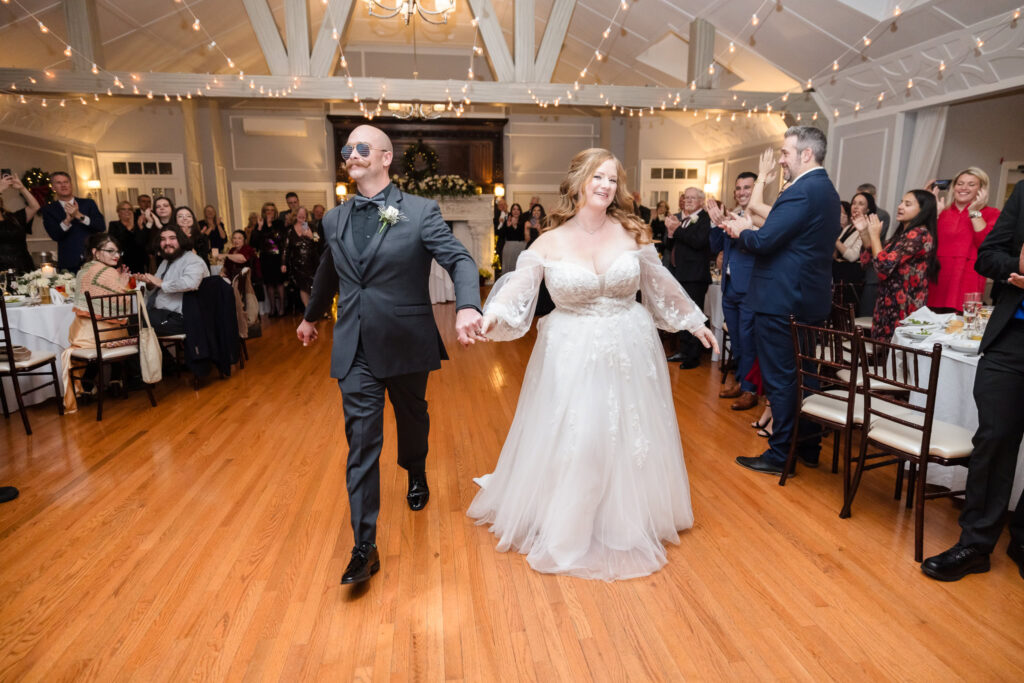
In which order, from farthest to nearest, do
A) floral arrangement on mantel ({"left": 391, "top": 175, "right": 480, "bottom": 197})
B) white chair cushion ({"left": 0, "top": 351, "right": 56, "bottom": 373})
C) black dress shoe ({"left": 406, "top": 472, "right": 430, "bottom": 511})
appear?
floral arrangement on mantel ({"left": 391, "top": 175, "right": 480, "bottom": 197}), white chair cushion ({"left": 0, "top": 351, "right": 56, "bottom": 373}), black dress shoe ({"left": 406, "top": 472, "right": 430, "bottom": 511})

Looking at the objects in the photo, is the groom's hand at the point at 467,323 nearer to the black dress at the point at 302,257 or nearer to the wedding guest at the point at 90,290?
the wedding guest at the point at 90,290

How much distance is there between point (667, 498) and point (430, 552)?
1.05 m

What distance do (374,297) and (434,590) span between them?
116 cm

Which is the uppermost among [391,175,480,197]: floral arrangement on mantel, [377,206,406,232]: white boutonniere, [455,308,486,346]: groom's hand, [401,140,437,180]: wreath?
[401,140,437,180]: wreath

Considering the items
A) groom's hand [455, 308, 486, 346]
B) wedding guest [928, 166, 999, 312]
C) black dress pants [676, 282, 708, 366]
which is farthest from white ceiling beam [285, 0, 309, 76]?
wedding guest [928, 166, 999, 312]

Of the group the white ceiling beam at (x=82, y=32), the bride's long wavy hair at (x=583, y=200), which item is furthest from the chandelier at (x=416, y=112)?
the bride's long wavy hair at (x=583, y=200)

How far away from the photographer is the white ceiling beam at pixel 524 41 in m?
7.43

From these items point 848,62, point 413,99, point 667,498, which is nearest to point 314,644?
point 667,498

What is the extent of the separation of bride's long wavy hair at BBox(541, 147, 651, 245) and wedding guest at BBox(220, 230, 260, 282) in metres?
5.57

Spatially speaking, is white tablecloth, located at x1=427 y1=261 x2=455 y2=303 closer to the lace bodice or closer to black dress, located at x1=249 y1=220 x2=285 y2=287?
black dress, located at x1=249 y1=220 x2=285 y2=287

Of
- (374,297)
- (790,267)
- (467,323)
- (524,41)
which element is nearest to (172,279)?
(374,297)

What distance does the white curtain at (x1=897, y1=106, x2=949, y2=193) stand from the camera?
6.38 m

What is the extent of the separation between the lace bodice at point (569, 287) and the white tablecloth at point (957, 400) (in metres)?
1.27

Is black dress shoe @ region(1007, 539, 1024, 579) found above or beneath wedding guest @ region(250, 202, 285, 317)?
beneath
